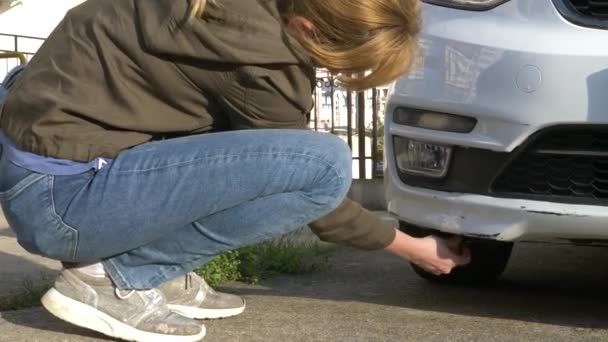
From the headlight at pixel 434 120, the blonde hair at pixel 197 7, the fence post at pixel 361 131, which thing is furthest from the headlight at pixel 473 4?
the fence post at pixel 361 131

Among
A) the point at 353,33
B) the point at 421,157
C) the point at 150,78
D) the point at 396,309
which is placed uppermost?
the point at 353,33

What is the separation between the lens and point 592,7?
287 centimetres

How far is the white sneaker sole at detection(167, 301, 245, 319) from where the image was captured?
3020mm

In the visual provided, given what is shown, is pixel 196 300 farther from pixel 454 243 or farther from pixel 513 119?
pixel 513 119

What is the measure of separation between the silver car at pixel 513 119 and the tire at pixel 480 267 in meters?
0.60

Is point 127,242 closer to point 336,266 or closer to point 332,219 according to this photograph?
point 332,219

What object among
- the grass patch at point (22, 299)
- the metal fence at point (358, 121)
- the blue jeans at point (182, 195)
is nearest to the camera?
the blue jeans at point (182, 195)

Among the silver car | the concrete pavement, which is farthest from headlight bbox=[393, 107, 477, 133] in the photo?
the concrete pavement

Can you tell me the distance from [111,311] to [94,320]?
5cm

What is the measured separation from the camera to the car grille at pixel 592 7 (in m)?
2.85

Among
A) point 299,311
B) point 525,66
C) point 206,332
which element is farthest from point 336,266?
point 525,66

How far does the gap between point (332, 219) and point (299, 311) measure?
590 mm

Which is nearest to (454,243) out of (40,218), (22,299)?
(40,218)

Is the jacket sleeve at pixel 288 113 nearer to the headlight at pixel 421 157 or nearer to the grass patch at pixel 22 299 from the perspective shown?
the headlight at pixel 421 157
